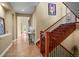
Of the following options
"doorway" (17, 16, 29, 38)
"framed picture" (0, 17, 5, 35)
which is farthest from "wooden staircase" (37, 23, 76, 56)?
"framed picture" (0, 17, 5, 35)

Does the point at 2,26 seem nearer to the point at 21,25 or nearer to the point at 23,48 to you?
the point at 21,25

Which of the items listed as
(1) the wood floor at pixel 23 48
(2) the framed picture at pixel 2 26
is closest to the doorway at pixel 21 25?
(1) the wood floor at pixel 23 48

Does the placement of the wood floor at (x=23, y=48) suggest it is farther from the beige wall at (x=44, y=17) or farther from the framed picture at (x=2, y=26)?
the framed picture at (x=2, y=26)

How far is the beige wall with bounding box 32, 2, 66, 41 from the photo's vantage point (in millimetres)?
2549

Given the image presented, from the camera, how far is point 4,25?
281cm

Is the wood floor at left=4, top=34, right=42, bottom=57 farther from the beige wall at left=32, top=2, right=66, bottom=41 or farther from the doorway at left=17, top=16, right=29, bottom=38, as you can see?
the beige wall at left=32, top=2, right=66, bottom=41

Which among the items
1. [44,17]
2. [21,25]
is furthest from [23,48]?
[44,17]

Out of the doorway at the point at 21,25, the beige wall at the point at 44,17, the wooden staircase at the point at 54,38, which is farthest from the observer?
the wooden staircase at the point at 54,38

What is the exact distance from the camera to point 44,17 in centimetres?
264

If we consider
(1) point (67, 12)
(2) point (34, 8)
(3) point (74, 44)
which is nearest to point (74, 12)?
(1) point (67, 12)

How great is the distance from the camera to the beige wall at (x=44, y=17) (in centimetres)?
255

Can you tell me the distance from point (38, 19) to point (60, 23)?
45cm

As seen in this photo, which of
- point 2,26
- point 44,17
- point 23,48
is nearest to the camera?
point 44,17

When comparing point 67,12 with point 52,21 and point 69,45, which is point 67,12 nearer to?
point 52,21
